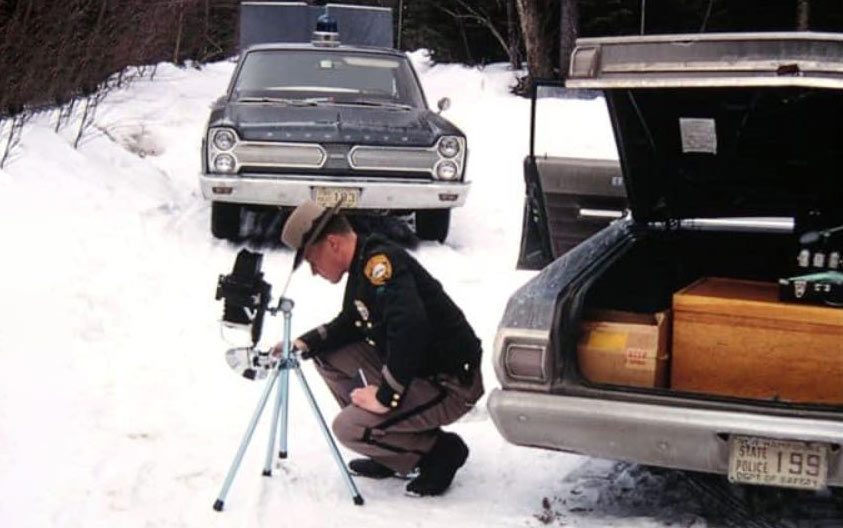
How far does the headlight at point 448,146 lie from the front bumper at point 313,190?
218 mm

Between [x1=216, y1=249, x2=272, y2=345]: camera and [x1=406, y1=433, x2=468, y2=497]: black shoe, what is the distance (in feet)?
2.82

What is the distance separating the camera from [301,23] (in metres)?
16.3

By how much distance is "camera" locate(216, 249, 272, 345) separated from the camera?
4812 mm

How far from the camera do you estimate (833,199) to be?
5.63m

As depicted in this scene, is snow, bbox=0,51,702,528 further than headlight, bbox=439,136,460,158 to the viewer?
No

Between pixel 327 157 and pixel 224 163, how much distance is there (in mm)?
734

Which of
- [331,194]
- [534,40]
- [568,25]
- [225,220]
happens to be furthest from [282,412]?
[534,40]

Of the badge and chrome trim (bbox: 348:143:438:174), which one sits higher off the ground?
chrome trim (bbox: 348:143:438:174)

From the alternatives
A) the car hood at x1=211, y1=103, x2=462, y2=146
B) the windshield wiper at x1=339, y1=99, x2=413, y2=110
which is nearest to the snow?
the car hood at x1=211, y1=103, x2=462, y2=146

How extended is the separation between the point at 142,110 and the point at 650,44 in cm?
1381

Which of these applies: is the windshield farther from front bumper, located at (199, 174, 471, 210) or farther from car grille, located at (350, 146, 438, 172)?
front bumper, located at (199, 174, 471, 210)

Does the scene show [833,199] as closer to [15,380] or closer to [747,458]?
[747,458]

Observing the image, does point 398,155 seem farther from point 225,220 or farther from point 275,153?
point 225,220

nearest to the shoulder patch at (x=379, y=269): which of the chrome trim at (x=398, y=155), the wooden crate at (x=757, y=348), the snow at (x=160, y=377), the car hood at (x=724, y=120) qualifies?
the snow at (x=160, y=377)
